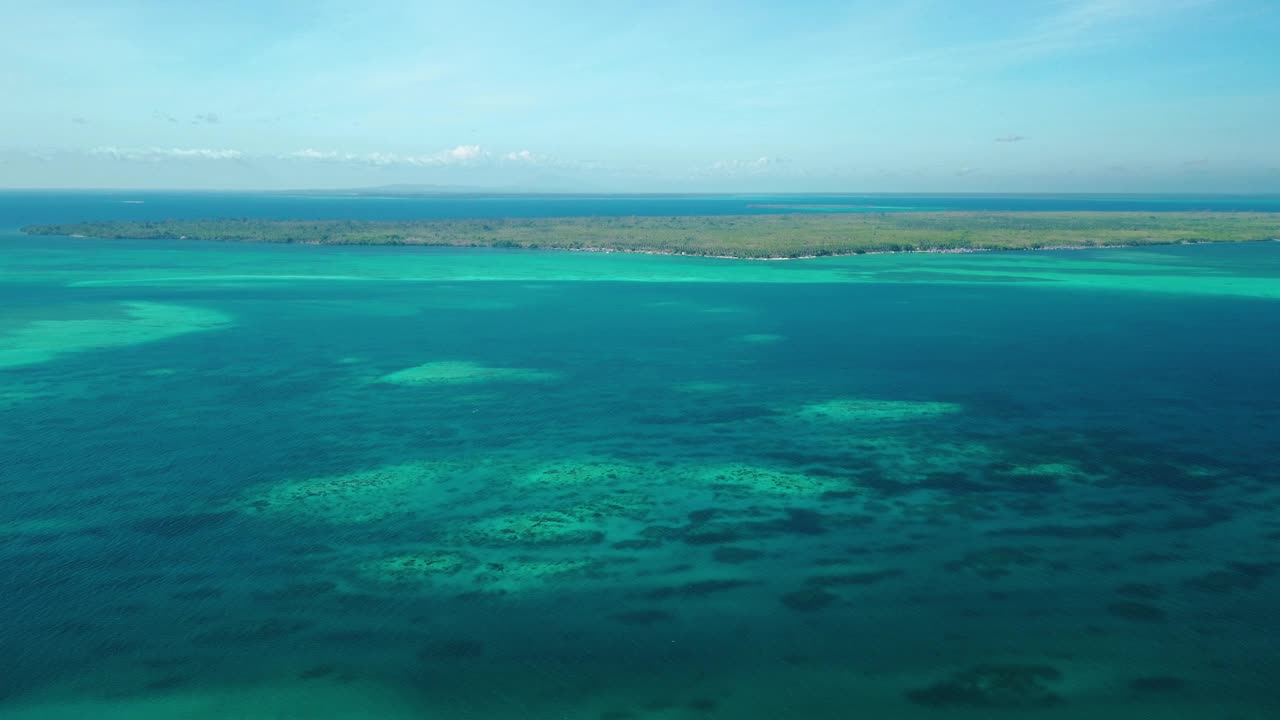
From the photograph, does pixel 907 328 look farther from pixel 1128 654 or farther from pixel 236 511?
pixel 236 511

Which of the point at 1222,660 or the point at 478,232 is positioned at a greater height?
the point at 478,232

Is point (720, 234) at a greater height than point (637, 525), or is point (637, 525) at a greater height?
point (720, 234)

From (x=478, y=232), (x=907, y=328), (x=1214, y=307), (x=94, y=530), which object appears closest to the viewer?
(x=94, y=530)

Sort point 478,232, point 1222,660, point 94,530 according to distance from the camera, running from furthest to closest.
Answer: point 478,232
point 94,530
point 1222,660

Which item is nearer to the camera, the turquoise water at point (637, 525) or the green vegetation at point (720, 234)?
the turquoise water at point (637, 525)

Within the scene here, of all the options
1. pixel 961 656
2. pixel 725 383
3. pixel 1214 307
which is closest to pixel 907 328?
pixel 725 383
